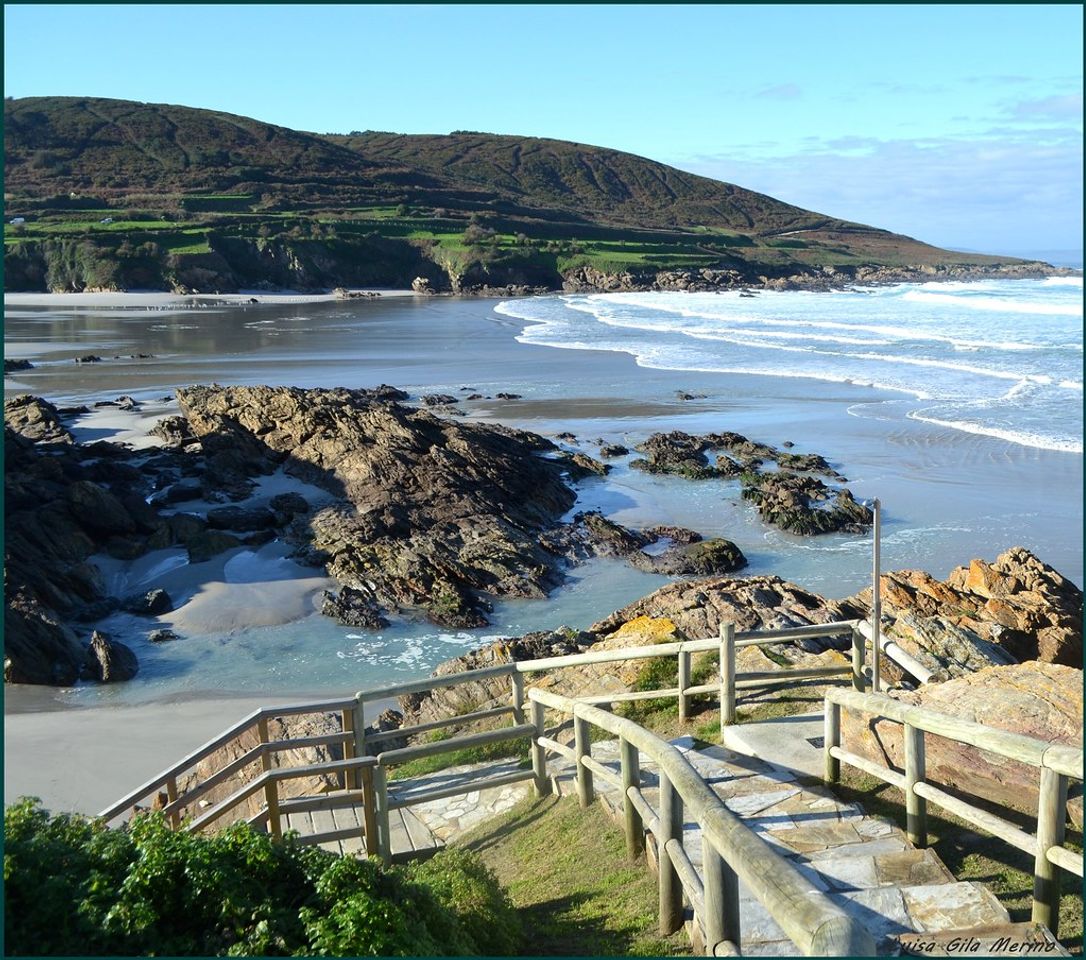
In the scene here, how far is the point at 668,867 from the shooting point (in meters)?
4.87

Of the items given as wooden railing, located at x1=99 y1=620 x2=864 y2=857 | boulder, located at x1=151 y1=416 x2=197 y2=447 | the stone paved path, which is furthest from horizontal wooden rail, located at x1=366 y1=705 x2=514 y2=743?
boulder, located at x1=151 y1=416 x2=197 y2=447

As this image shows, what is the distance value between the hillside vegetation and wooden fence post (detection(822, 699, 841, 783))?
83129 millimetres

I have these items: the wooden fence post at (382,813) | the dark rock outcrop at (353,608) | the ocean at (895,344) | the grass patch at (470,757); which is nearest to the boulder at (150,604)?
the dark rock outcrop at (353,608)

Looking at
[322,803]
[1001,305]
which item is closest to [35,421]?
[322,803]

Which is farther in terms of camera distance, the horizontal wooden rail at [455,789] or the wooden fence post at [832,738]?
the horizontal wooden rail at [455,789]

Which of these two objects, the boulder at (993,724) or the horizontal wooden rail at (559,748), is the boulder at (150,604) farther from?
the boulder at (993,724)

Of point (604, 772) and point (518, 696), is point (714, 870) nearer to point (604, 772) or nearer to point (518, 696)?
point (604, 772)

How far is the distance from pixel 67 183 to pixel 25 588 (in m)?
115

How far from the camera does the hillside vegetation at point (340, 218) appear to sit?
8788 centimetres

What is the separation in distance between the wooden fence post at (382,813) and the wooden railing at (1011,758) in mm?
3081

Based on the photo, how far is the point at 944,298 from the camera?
7875 centimetres

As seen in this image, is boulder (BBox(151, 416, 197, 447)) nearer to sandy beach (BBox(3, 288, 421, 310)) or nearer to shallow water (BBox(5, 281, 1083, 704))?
shallow water (BBox(5, 281, 1083, 704))

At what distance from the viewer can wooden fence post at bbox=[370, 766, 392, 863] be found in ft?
23.4

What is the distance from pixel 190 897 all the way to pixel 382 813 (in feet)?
11.1
